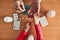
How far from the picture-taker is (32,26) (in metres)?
2.28

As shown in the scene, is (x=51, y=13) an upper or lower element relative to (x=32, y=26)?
upper

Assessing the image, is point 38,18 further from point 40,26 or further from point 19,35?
point 19,35

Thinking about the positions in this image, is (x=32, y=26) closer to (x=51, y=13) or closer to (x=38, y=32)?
(x=38, y=32)

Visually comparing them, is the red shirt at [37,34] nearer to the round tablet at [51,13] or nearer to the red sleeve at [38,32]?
the red sleeve at [38,32]

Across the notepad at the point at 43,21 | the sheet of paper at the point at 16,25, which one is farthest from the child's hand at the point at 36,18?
the sheet of paper at the point at 16,25

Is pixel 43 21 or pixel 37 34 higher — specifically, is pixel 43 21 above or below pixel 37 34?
above

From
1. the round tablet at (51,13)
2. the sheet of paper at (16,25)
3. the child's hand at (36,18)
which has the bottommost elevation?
the sheet of paper at (16,25)

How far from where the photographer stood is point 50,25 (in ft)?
7.54

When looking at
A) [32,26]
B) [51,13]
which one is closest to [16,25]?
[32,26]

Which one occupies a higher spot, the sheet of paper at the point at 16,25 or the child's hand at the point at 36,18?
the child's hand at the point at 36,18

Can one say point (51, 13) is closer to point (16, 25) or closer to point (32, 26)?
point (32, 26)

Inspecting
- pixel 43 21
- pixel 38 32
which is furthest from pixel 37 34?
pixel 43 21

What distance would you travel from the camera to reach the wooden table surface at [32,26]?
2291 millimetres

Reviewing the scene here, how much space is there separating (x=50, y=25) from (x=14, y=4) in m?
0.36
